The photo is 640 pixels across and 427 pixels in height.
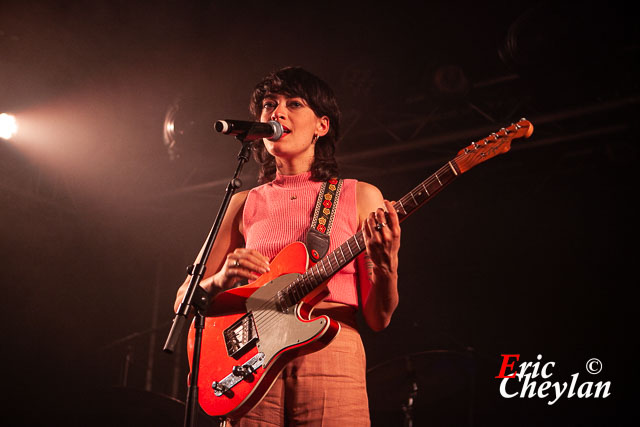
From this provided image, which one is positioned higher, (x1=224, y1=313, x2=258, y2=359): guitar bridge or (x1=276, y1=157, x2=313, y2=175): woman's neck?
(x1=276, y1=157, x2=313, y2=175): woman's neck

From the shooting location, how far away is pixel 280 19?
6.01 metres

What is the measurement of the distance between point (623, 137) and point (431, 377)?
2954mm

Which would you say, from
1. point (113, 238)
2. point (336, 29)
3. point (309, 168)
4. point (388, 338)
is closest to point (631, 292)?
point (388, 338)

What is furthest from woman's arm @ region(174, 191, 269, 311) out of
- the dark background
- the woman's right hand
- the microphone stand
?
the dark background

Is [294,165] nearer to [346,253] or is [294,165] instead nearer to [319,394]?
[346,253]

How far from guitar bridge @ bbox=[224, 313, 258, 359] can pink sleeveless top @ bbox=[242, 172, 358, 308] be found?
302mm

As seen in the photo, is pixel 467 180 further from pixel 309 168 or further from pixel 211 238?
pixel 211 238

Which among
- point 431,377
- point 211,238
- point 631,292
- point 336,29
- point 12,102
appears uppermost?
point 336,29

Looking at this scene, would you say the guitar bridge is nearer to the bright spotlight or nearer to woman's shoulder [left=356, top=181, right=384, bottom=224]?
woman's shoulder [left=356, top=181, right=384, bottom=224]

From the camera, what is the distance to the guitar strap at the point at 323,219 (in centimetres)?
212

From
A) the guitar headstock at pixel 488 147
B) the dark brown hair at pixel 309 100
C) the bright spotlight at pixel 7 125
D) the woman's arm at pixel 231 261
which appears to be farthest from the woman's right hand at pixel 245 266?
the bright spotlight at pixel 7 125

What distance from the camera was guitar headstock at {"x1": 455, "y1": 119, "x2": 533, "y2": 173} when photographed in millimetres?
2010

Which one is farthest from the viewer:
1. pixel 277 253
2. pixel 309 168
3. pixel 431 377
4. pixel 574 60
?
pixel 574 60

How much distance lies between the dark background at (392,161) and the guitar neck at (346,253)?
3.07m
